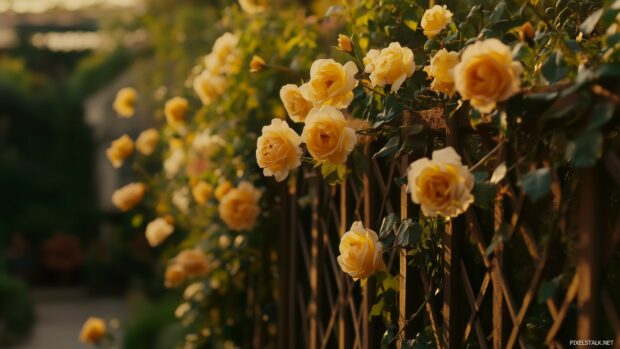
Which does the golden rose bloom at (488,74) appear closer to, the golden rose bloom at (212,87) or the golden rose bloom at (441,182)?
the golden rose bloom at (441,182)

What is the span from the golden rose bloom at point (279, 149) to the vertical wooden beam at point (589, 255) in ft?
2.84

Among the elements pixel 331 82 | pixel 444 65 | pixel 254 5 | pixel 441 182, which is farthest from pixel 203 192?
pixel 441 182

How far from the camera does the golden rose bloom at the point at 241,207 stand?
11.8ft

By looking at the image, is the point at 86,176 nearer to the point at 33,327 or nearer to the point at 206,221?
the point at 33,327

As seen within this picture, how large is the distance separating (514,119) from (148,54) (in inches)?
572

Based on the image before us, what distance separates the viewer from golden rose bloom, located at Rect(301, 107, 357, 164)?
215 centimetres

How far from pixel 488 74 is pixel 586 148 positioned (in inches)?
9.0

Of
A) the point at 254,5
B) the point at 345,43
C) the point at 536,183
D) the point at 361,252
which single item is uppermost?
the point at 254,5

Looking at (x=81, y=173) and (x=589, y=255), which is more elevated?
(x=81, y=173)

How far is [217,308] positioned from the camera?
421 centimetres

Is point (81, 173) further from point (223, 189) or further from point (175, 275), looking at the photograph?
point (223, 189)

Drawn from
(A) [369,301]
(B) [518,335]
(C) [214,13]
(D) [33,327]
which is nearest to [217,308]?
(A) [369,301]

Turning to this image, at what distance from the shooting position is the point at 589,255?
5.12ft

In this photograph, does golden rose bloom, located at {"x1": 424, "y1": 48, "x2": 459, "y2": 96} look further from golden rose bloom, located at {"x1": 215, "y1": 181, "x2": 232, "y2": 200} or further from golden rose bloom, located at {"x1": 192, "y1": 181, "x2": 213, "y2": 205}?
golden rose bloom, located at {"x1": 192, "y1": 181, "x2": 213, "y2": 205}
